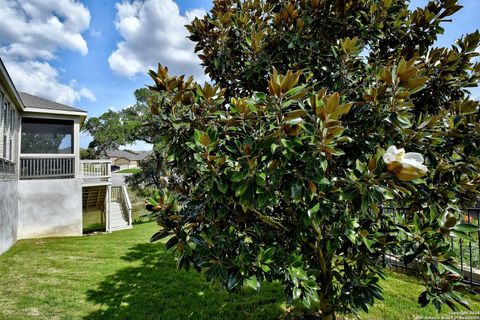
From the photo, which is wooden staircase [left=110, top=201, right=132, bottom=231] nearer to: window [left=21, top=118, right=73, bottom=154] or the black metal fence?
window [left=21, top=118, right=73, bottom=154]

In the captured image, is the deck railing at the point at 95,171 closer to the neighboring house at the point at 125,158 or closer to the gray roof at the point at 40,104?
the gray roof at the point at 40,104

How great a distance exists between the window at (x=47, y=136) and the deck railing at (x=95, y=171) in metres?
0.97

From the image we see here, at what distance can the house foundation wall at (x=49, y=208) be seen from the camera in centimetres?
1058

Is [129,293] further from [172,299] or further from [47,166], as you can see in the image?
[47,166]

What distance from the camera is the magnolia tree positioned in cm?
169

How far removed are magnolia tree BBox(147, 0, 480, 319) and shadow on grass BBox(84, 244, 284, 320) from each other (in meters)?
1.61

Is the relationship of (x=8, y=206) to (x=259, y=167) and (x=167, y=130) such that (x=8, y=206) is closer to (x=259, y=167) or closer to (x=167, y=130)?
(x=167, y=130)

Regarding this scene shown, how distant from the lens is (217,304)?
4312 millimetres

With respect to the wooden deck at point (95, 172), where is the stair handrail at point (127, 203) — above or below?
below

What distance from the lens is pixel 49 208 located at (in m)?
11.0

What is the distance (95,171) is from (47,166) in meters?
1.92

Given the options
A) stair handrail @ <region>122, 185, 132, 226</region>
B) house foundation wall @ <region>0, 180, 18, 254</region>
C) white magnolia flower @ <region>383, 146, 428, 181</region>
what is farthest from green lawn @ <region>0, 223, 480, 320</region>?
stair handrail @ <region>122, 185, 132, 226</region>

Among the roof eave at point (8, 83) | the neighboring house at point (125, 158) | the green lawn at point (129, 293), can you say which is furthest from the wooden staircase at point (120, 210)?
the neighboring house at point (125, 158)

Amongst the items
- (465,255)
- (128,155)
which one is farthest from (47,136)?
(128,155)
